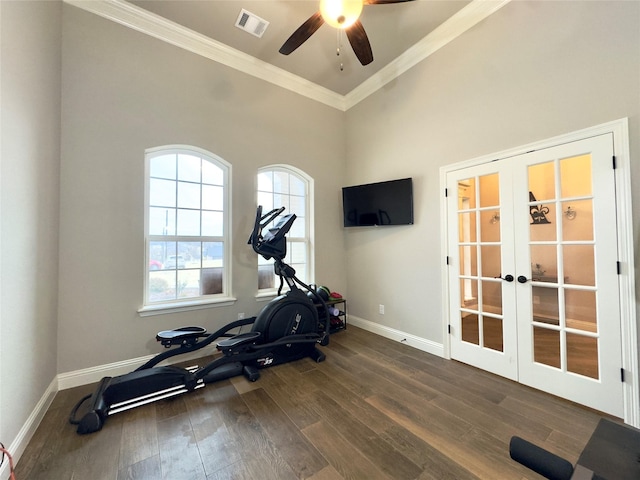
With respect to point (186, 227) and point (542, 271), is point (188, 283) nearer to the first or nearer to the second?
point (186, 227)

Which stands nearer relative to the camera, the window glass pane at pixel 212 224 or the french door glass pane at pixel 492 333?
the french door glass pane at pixel 492 333

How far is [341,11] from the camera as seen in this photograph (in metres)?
1.98

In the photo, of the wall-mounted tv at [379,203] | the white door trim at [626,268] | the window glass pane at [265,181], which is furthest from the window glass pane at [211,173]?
the white door trim at [626,268]

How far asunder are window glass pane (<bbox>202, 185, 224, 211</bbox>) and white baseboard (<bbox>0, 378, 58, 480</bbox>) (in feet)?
7.13

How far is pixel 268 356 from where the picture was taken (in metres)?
2.67

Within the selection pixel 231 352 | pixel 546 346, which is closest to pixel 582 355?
pixel 546 346

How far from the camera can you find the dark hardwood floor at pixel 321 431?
1.52 metres

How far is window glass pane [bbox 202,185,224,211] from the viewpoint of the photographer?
3.18m

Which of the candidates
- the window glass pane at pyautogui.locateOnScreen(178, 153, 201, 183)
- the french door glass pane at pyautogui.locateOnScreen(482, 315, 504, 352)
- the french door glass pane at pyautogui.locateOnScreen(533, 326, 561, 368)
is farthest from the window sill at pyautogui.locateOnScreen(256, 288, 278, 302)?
the french door glass pane at pyautogui.locateOnScreen(533, 326, 561, 368)

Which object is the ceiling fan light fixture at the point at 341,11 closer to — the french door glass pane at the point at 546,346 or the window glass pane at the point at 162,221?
the window glass pane at the point at 162,221

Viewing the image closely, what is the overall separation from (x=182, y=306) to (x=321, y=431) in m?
2.01

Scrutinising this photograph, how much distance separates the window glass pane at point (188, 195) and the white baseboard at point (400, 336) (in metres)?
2.92

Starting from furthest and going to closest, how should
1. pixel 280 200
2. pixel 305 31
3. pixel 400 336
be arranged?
pixel 280 200 → pixel 400 336 → pixel 305 31

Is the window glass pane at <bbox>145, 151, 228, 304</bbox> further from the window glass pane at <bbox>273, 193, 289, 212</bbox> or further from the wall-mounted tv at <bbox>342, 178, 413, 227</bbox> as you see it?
the wall-mounted tv at <bbox>342, 178, 413, 227</bbox>
